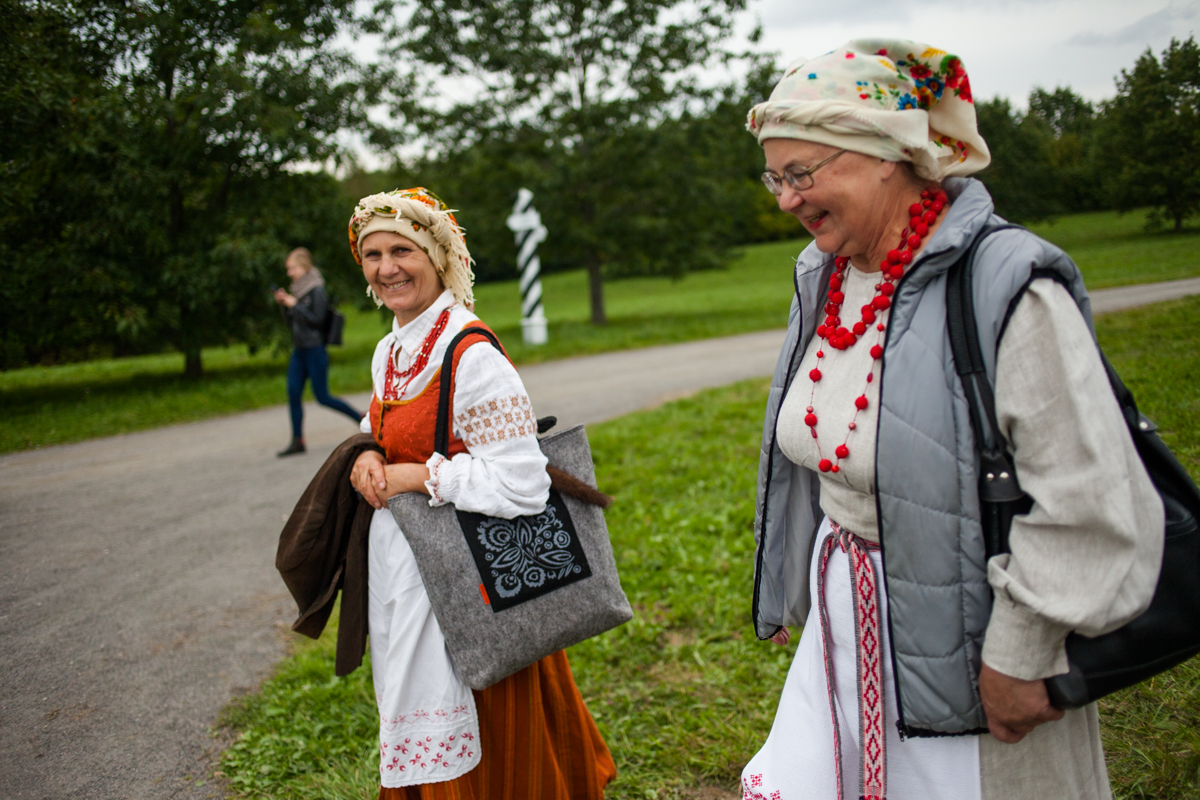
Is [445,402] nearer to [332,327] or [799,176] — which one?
[799,176]

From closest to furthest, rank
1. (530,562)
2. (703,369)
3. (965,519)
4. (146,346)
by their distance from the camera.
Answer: (965,519), (530,562), (703,369), (146,346)

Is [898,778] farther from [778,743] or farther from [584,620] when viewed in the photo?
[584,620]

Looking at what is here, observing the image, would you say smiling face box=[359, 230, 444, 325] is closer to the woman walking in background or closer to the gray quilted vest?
the gray quilted vest

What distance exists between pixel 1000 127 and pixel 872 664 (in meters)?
3.81

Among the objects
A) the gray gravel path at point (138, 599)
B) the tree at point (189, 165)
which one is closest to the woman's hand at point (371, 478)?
the gray gravel path at point (138, 599)

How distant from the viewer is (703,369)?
11.5 m

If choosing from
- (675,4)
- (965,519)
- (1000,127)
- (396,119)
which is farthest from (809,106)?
(675,4)

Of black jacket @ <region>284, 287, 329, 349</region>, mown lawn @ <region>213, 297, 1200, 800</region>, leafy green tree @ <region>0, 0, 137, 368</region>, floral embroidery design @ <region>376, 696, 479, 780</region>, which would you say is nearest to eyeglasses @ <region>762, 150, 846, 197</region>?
floral embroidery design @ <region>376, 696, 479, 780</region>

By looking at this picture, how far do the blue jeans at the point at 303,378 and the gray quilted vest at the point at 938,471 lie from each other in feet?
22.6

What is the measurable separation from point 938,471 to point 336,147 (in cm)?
1361

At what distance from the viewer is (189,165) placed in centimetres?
1187

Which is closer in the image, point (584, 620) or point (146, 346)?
point (584, 620)

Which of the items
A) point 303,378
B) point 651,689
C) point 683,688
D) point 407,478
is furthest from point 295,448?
point 407,478

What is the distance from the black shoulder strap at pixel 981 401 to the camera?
4.62 feet
